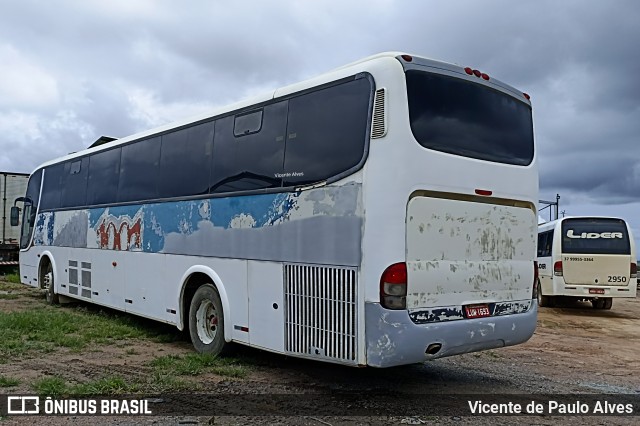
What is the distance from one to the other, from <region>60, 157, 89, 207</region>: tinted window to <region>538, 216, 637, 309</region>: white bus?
11.9 metres

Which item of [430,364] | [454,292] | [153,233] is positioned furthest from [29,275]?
[454,292]

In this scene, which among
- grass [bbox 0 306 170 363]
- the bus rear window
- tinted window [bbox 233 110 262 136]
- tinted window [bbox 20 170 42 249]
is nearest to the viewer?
tinted window [bbox 233 110 262 136]

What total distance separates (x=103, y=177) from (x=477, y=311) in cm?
764

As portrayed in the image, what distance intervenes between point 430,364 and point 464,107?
11.9ft

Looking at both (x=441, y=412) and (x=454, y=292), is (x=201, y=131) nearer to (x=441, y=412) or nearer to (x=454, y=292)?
(x=454, y=292)

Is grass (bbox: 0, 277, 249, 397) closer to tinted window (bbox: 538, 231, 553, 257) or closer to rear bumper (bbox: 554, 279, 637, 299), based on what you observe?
rear bumper (bbox: 554, 279, 637, 299)

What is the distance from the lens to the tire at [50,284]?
13.5 meters

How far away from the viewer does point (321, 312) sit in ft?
20.5

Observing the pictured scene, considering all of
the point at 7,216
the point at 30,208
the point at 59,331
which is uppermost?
the point at 7,216

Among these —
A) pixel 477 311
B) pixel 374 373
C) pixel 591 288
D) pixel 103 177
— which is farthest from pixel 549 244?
pixel 103 177

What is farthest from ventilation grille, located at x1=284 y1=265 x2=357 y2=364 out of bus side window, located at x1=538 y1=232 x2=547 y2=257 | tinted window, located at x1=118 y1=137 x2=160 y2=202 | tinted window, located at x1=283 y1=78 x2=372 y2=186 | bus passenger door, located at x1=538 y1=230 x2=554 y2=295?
bus side window, located at x1=538 y1=232 x2=547 y2=257

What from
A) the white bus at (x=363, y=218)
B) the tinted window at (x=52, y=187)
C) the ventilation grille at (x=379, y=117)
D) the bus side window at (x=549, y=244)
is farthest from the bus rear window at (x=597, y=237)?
the tinted window at (x=52, y=187)

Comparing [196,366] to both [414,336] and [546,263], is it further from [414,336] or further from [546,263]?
[546,263]

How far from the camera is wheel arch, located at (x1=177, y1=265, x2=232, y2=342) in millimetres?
7680
